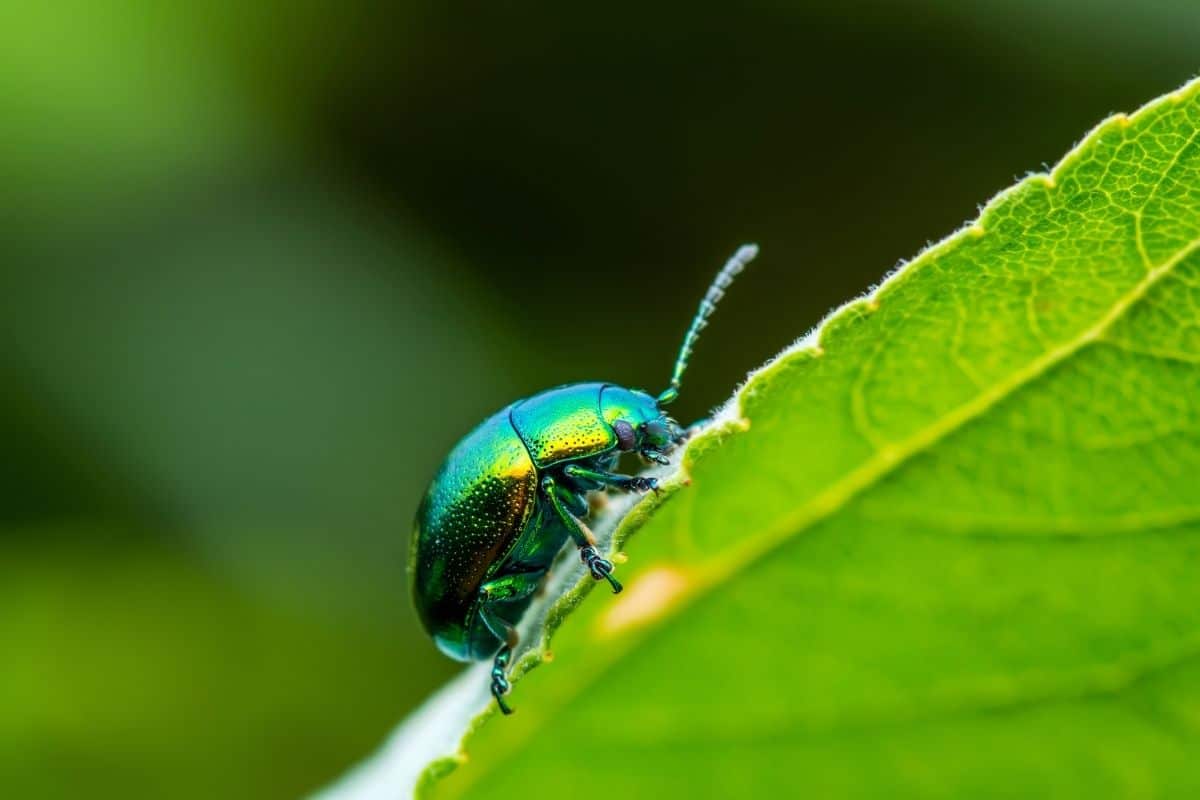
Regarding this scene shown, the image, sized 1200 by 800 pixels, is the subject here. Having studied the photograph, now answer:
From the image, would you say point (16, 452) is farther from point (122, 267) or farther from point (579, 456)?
point (579, 456)

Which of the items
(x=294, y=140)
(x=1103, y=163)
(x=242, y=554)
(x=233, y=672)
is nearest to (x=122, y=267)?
(x=294, y=140)

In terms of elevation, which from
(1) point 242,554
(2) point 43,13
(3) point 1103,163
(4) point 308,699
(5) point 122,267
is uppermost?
(2) point 43,13

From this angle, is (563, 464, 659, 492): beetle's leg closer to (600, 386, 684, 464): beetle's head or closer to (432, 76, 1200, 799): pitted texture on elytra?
(600, 386, 684, 464): beetle's head

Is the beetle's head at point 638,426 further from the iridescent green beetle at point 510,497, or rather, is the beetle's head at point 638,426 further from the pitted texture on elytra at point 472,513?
→ the pitted texture on elytra at point 472,513

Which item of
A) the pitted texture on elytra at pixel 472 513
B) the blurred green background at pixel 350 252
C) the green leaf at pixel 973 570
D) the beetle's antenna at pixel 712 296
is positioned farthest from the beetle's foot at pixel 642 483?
the blurred green background at pixel 350 252

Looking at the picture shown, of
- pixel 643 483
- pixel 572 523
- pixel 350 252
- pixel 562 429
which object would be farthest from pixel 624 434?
pixel 350 252

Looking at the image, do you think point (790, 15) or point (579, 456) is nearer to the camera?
point (579, 456)

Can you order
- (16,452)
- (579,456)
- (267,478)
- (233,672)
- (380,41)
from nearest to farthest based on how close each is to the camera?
(579,456), (233,672), (16,452), (380,41), (267,478)
